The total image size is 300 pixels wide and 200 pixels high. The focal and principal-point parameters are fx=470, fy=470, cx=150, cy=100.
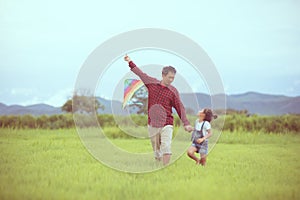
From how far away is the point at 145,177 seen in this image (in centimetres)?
376

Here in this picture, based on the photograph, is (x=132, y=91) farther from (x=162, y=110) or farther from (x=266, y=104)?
(x=266, y=104)

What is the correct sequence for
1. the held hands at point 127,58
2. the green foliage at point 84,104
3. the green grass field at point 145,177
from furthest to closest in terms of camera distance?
the green foliage at point 84,104 → the held hands at point 127,58 → the green grass field at point 145,177

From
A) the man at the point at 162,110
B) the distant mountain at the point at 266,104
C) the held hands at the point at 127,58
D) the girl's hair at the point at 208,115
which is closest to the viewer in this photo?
the held hands at the point at 127,58

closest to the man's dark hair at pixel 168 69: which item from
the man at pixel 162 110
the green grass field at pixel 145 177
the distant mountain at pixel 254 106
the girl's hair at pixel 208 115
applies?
the man at pixel 162 110

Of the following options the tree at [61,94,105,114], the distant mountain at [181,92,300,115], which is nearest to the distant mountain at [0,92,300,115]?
the distant mountain at [181,92,300,115]

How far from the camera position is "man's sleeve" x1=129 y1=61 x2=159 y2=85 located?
4.10 m

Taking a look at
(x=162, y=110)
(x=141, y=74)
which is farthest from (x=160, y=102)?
(x=141, y=74)

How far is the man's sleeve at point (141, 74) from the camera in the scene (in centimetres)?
410

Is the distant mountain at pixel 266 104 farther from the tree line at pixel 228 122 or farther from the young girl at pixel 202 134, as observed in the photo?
the young girl at pixel 202 134

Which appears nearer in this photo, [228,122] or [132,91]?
[132,91]

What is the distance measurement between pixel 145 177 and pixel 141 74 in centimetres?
91

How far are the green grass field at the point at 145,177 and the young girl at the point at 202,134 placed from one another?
0.13 m

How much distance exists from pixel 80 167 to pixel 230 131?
3.81m

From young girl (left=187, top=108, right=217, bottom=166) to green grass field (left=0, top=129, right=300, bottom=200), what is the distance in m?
0.13
